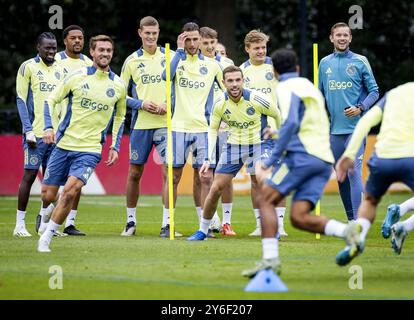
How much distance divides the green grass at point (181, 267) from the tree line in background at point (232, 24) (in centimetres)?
1295

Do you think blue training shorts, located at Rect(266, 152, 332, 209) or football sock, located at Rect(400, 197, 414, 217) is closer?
blue training shorts, located at Rect(266, 152, 332, 209)

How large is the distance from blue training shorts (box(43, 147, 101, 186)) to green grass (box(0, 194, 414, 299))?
779 millimetres

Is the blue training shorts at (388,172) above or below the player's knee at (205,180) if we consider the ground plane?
below

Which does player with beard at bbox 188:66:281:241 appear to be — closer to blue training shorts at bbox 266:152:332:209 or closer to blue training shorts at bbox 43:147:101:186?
blue training shorts at bbox 43:147:101:186

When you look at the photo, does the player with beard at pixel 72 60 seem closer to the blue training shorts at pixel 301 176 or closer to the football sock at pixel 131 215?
the football sock at pixel 131 215

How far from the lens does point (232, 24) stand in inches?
1134

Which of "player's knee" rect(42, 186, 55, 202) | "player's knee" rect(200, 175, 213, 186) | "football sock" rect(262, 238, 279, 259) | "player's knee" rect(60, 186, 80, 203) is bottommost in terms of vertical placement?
"football sock" rect(262, 238, 279, 259)

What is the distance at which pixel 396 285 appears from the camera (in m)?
9.90

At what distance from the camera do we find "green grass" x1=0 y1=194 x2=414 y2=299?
9367 millimetres

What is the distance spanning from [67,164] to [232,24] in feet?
53.2

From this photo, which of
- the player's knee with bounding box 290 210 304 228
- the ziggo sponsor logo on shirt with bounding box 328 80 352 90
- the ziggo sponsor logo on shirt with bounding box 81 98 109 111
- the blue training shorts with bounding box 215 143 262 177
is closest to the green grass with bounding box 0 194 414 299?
the player's knee with bounding box 290 210 304 228

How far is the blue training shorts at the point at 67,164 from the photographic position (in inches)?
505

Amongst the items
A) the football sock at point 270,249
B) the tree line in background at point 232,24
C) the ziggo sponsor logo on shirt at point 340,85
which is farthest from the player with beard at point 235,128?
the tree line in background at point 232,24

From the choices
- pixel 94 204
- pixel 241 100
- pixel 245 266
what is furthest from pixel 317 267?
pixel 94 204
